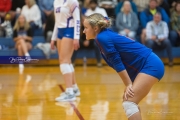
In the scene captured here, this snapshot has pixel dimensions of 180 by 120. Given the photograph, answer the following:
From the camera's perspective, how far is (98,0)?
12.1 m

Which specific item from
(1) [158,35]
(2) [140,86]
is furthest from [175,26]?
(2) [140,86]

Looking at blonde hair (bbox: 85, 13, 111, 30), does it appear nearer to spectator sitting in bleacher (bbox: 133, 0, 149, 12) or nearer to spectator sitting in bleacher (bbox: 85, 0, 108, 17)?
spectator sitting in bleacher (bbox: 85, 0, 108, 17)

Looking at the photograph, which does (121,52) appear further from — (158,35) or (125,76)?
(158,35)

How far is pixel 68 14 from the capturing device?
6.53 meters

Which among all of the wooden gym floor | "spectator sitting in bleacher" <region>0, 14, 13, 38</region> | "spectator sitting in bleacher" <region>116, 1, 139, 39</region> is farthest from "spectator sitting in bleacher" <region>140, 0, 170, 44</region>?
"spectator sitting in bleacher" <region>0, 14, 13, 38</region>

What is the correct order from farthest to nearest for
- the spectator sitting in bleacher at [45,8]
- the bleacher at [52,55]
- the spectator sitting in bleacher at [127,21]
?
the spectator sitting in bleacher at [45,8] < the spectator sitting in bleacher at [127,21] < the bleacher at [52,55]

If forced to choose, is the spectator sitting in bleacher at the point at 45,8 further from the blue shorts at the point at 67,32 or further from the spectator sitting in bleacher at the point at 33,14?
the blue shorts at the point at 67,32

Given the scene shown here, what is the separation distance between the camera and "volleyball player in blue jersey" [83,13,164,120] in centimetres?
407

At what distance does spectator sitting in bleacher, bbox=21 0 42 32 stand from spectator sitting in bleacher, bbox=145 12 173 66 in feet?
9.99

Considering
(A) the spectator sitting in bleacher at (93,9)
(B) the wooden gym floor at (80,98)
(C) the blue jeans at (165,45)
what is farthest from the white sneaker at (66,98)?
(A) the spectator sitting in bleacher at (93,9)

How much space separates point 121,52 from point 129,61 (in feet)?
0.47

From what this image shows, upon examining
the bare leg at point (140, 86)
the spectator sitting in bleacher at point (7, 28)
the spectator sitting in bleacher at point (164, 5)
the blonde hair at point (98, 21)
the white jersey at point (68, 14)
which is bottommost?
the spectator sitting in bleacher at point (7, 28)

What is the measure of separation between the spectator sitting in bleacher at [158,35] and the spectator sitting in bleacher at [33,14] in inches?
120

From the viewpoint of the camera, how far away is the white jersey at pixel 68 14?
21.1 ft
